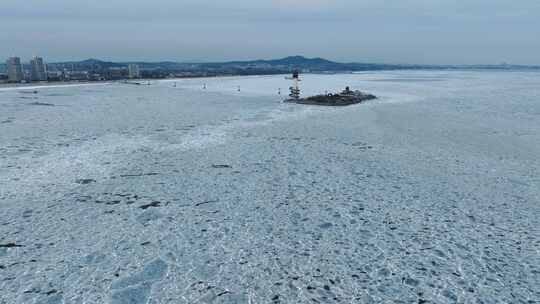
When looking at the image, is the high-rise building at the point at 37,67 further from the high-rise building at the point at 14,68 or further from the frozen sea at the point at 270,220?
the frozen sea at the point at 270,220

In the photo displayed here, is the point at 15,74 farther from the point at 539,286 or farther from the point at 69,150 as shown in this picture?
the point at 539,286

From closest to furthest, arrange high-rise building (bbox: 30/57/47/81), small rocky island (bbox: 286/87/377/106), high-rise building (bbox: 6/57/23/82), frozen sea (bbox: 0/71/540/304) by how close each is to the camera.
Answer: frozen sea (bbox: 0/71/540/304) → small rocky island (bbox: 286/87/377/106) → high-rise building (bbox: 6/57/23/82) → high-rise building (bbox: 30/57/47/81)

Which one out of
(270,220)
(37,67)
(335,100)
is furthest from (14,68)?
(270,220)

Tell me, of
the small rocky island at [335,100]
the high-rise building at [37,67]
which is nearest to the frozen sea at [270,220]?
the small rocky island at [335,100]

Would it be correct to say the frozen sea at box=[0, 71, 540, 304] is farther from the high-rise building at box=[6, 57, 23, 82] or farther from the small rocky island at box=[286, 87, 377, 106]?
the high-rise building at box=[6, 57, 23, 82]

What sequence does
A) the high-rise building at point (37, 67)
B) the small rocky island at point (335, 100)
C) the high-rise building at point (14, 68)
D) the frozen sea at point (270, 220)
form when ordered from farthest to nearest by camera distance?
1. the high-rise building at point (37, 67)
2. the high-rise building at point (14, 68)
3. the small rocky island at point (335, 100)
4. the frozen sea at point (270, 220)

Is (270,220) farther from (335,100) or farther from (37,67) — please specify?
(37,67)

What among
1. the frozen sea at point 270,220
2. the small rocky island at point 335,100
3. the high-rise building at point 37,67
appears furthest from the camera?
the high-rise building at point 37,67

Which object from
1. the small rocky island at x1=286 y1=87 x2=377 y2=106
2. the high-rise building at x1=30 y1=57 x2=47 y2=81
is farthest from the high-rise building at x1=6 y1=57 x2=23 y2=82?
the small rocky island at x1=286 y1=87 x2=377 y2=106

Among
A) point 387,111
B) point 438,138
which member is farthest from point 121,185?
point 387,111
